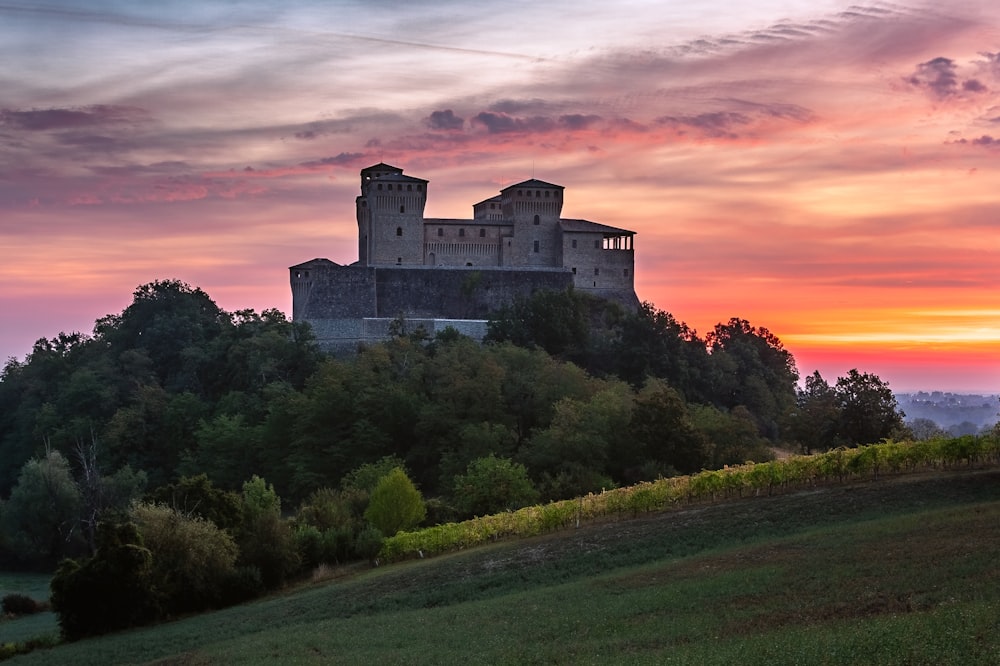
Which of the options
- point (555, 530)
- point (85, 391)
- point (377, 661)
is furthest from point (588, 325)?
point (377, 661)

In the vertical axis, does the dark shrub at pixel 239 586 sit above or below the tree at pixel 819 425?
below

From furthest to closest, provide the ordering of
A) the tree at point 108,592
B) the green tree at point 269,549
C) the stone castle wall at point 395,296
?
1. the stone castle wall at point 395,296
2. the green tree at point 269,549
3. the tree at point 108,592

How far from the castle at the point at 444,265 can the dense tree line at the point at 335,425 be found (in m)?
2.74

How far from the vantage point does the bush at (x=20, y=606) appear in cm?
4550

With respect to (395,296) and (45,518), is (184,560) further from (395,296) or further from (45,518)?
(395,296)

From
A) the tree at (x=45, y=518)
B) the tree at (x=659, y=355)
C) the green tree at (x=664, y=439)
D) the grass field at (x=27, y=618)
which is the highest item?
the tree at (x=659, y=355)

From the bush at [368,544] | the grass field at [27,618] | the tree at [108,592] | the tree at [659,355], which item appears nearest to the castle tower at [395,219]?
the tree at [659,355]

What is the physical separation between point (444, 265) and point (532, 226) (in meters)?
7.04

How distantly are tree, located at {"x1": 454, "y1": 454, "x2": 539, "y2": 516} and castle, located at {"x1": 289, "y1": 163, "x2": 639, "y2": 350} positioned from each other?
27466mm

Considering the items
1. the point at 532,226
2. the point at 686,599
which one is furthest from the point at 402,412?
the point at 686,599

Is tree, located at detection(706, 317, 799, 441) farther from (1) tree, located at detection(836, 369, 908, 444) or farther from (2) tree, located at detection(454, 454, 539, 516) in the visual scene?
(2) tree, located at detection(454, 454, 539, 516)

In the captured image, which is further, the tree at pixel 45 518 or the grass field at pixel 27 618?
the tree at pixel 45 518

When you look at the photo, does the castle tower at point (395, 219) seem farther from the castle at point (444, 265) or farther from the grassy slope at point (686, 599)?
the grassy slope at point (686, 599)

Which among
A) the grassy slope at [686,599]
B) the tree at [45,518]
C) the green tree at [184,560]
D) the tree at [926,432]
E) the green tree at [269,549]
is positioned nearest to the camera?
the grassy slope at [686,599]
